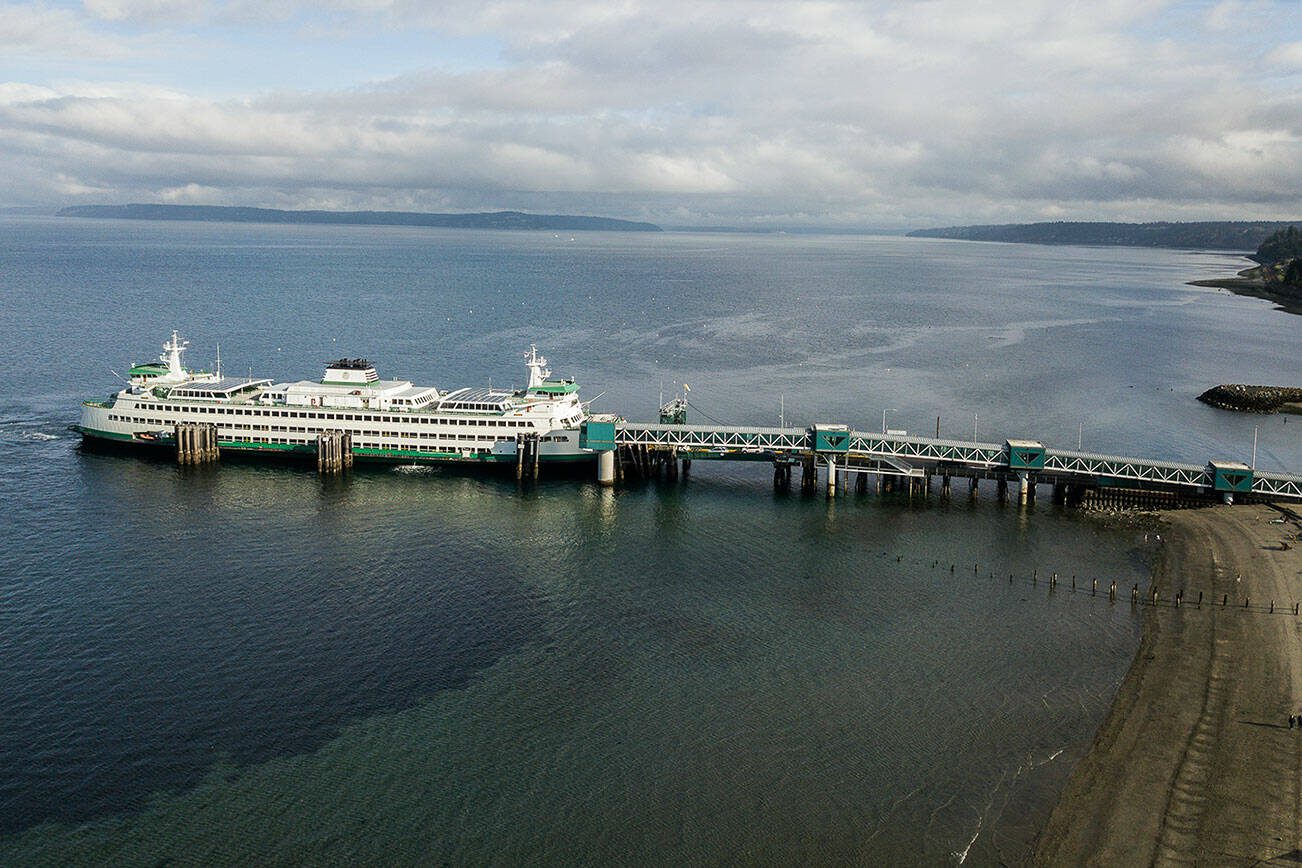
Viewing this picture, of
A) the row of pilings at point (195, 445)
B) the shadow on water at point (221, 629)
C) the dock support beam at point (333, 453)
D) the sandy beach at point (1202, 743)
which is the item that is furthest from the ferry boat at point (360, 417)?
the sandy beach at point (1202, 743)

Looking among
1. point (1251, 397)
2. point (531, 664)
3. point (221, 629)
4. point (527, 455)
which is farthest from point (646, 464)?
point (1251, 397)

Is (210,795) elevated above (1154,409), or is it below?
below

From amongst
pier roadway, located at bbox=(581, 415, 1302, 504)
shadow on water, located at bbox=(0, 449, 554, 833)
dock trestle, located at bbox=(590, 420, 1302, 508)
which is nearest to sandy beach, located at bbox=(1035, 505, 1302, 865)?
dock trestle, located at bbox=(590, 420, 1302, 508)

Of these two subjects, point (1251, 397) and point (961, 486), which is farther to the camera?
point (1251, 397)

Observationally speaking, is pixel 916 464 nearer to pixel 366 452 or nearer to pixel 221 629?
pixel 366 452

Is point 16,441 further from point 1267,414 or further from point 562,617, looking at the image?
point 1267,414

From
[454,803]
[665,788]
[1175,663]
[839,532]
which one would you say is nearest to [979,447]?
[839,532]
